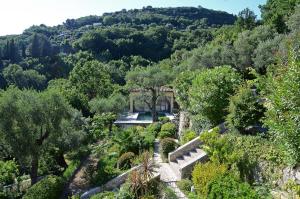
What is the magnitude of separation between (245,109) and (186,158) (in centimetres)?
423

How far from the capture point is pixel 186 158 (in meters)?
18.2

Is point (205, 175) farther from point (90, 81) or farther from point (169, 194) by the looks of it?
point (90, 81)

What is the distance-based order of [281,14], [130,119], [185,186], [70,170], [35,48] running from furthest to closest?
1. [35,48]
2. [130,119]
3. [281,14]
4. [70,170]
5. [185,186]

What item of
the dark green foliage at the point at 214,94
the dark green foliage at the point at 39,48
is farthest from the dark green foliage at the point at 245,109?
the dark green foliage at the point at 39,48

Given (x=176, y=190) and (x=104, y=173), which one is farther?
(x=104, y=173)

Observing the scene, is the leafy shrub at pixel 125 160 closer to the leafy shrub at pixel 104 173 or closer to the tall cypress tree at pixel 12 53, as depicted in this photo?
the leafy shrub at pixel 104 173

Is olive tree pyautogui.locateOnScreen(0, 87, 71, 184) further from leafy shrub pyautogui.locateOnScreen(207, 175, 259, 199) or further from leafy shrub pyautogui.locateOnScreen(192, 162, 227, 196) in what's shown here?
leafy shrub pyautogui.locateOnScreen(207, 175, 259, 199)

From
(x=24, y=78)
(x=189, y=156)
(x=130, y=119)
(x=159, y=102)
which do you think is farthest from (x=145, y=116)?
(x=24, y=78)

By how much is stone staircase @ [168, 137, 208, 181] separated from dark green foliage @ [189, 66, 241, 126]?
→ 164cm

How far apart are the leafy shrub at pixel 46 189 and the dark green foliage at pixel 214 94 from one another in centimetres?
864

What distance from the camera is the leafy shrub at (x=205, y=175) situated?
12761mm

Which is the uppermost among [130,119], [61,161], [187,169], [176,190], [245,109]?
[245,109]

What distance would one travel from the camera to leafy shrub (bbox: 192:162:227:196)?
1276cm

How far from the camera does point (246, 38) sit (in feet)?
103
